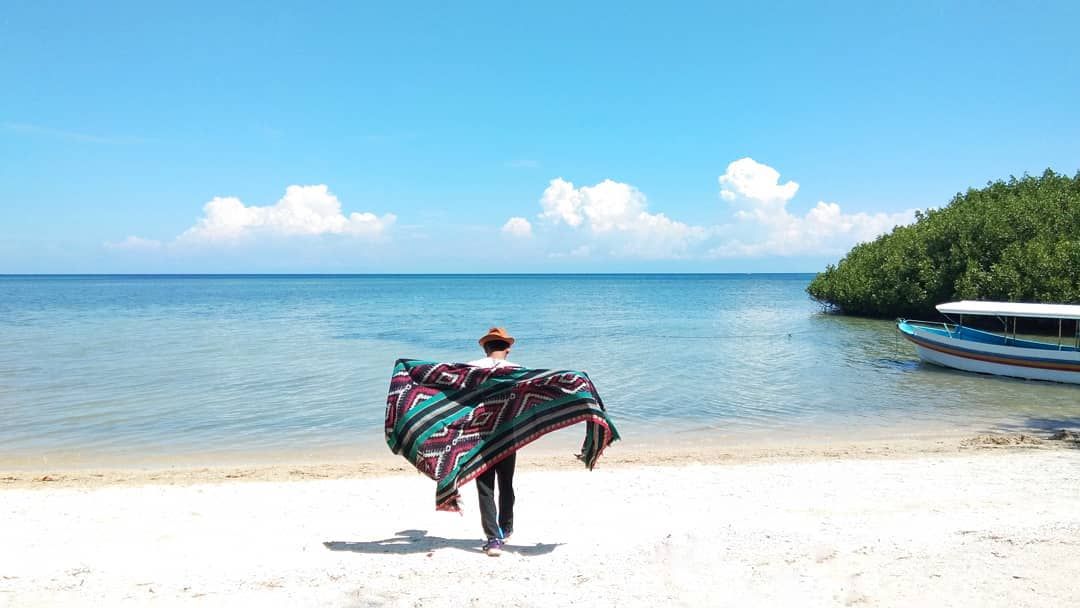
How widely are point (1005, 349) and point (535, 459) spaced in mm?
16410

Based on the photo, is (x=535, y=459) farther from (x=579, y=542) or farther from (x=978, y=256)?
(x=978, y=256)

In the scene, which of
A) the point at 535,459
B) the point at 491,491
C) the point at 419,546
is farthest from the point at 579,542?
the point at 535,459

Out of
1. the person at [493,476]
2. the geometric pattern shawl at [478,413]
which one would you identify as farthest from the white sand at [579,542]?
the geometric pattern shawl at [478,413]

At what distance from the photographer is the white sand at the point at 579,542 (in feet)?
17.7

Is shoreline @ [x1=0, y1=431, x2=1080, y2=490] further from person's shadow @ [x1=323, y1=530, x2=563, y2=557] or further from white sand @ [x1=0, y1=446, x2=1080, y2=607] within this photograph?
person's shadow @ [x1=323, y1=530, x2=563, y2=557]

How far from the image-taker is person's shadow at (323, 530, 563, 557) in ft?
21.0

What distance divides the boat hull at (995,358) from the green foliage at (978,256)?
1419 cm

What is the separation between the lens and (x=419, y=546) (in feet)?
21.7

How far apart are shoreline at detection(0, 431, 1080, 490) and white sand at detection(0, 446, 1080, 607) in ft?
1.71

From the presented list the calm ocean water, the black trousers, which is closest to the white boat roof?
the calm ocean water

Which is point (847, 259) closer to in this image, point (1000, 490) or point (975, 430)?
point (975, 430)

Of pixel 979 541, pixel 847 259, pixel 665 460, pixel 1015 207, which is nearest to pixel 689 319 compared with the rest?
pixel 847 259

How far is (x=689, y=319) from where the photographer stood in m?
48.9

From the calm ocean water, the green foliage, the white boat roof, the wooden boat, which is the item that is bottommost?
the calm ocean water
